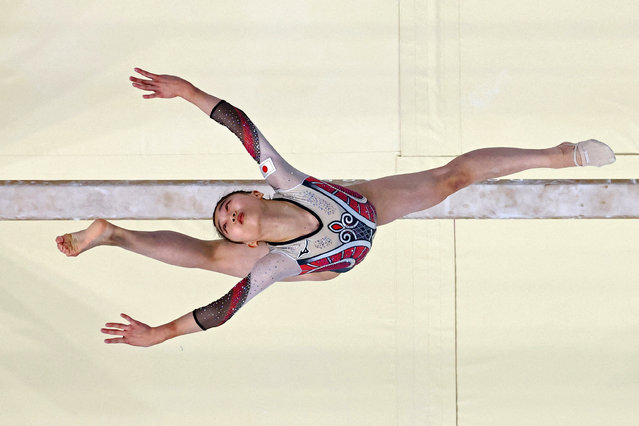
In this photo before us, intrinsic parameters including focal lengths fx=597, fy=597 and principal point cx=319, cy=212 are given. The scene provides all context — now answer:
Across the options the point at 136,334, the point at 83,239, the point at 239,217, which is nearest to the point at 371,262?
the point at 239,217

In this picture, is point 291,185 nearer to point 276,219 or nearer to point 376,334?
point 276,219

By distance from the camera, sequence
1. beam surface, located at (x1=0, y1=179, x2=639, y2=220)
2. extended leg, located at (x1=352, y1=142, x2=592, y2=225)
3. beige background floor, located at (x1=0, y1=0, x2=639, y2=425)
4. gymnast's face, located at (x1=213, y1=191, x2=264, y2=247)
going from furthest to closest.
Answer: beige background floor, located at (x1=0, y1=0, x2=639, y2=425)
beam surface, located at (x1=0, y1=179, x2=639, y2=220)
extended leg, located at (x1=352, y1=142, x2=592, y2=225)
gymnast's face, located at (x1=213, y1=191, x2=264, y2=247)

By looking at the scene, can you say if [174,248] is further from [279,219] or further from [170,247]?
[279,219]

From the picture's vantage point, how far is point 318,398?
266 centimetres

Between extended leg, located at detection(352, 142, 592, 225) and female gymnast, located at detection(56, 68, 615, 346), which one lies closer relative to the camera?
female gymnast, located at detection(56, 68, 615, 346)

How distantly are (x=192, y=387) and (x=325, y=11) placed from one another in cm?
179

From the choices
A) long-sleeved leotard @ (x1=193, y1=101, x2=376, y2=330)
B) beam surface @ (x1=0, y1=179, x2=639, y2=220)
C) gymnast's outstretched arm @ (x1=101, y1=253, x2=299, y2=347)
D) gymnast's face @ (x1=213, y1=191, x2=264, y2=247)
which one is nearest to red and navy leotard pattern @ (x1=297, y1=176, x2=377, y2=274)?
long-sleeved leotard @ (x1=193, y1=101, x2=376, y2=330)

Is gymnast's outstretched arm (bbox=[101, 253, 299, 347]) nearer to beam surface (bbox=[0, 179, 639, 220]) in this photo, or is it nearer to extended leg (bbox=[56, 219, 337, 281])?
extended leg (bbox=[56, 219, 337, 281])

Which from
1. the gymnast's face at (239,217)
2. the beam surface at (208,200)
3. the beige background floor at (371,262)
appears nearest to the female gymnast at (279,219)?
the gymnast's face at (239,217)

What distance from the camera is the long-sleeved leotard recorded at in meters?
1.89

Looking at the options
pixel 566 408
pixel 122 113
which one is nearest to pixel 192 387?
pixel 122 113

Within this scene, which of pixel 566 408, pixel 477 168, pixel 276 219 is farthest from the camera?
pixel 566 408

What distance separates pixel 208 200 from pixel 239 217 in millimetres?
695

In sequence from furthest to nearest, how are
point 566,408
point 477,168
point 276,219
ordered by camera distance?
1. point 566,408
2. point 477,168
3. point 276,219
